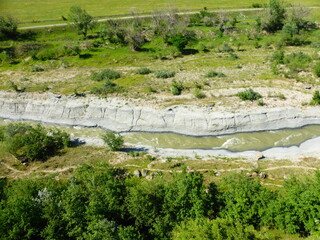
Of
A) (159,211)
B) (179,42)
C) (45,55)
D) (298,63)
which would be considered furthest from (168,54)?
(159,211)

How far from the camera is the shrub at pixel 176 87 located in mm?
42922

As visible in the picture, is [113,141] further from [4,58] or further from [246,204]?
[4,58]

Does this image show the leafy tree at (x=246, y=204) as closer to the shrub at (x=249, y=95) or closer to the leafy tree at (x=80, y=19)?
the shrub at (x=249, y=95)

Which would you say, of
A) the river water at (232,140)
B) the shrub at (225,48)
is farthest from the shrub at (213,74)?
the river water at (232,140)

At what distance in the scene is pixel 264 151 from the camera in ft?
103

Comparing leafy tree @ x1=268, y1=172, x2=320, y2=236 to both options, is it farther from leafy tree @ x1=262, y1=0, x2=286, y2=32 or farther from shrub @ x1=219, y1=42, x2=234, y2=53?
leafy tree @ x1=262, y1=0, x2=286, y2=32

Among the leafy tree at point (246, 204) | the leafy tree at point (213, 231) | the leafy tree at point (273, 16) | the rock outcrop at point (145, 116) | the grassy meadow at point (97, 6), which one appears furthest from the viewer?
the grassy meadow at point (97, 6)

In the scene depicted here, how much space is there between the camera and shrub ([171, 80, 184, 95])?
42.9 meters

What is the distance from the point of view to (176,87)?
144 ft

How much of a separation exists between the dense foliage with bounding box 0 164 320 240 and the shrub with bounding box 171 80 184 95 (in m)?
23.8

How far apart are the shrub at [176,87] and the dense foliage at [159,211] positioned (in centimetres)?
2381

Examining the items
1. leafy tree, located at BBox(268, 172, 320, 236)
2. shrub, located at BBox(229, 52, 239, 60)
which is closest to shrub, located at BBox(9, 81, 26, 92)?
shrub, located at BBox(229, 52, 239, 60)

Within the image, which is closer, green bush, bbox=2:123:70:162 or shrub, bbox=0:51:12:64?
green bush, bbox=2:123:70:162

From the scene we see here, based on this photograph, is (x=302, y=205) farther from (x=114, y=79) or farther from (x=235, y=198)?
(x=114, y=79)
